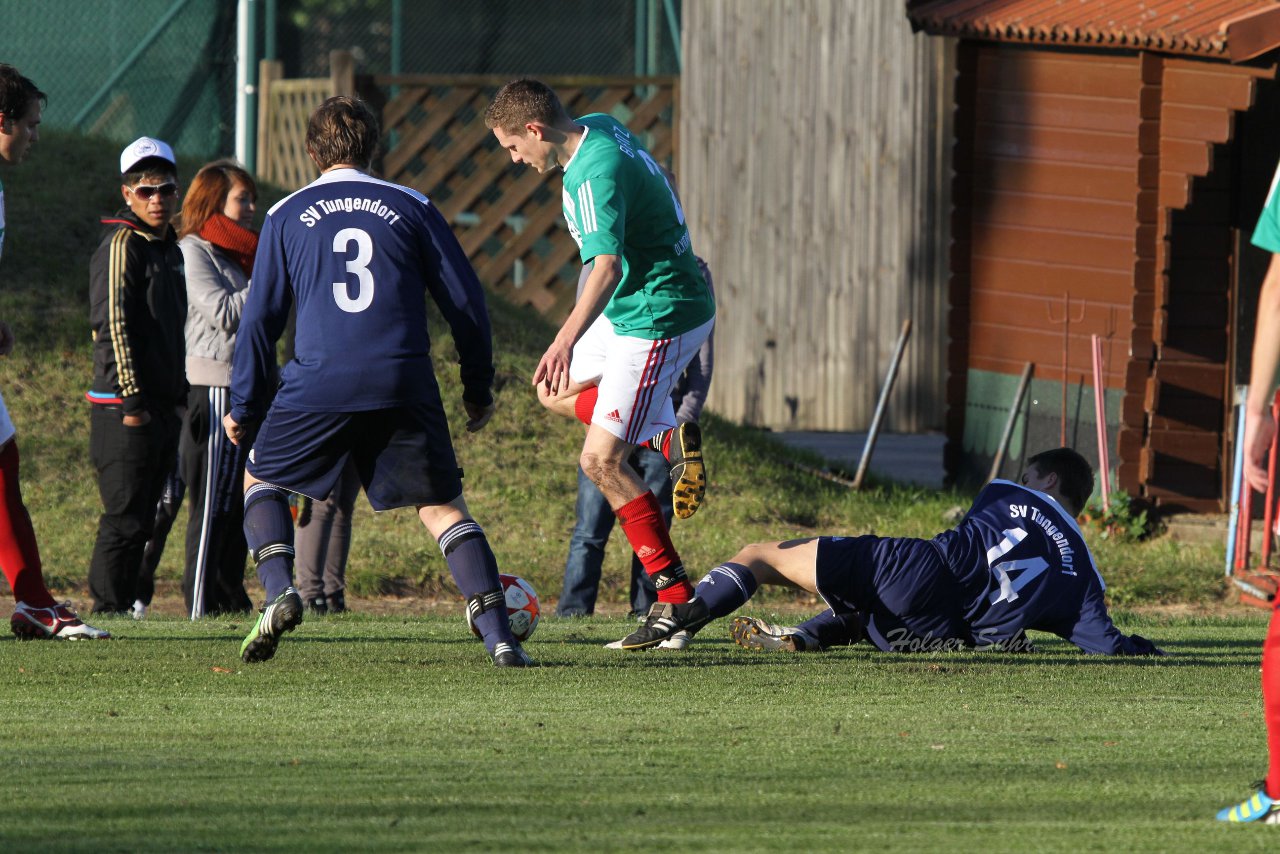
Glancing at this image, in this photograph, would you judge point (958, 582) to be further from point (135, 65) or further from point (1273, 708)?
point (135, 65)

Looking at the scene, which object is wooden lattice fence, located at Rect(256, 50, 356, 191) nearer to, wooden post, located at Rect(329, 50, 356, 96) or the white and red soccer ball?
wooden post, located at Rect(329, 50, 356, 96)

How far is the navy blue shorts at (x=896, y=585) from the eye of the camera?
671 centimetres

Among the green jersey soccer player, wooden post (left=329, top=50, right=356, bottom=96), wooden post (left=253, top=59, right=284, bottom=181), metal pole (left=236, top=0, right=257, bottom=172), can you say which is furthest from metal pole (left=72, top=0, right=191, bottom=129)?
the green jersey soccer player

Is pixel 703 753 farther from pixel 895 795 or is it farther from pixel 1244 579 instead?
pixel 1244 579

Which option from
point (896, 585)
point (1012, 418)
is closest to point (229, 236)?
point (896, 585)

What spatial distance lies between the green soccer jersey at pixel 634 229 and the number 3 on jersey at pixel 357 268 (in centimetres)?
71

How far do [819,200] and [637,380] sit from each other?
9.49 meters

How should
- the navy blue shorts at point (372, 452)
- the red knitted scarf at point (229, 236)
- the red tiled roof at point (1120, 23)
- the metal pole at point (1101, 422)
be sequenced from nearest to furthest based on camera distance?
the navy blue shorts at point (372, 452) < the red knitted scarf at point (229, 236) < the red tiled roof at point (1120, 23) < the metal pole at point (1101, 422)

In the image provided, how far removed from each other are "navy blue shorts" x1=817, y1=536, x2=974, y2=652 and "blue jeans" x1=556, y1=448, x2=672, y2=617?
73.5 inches

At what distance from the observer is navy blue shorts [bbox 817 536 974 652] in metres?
6.71

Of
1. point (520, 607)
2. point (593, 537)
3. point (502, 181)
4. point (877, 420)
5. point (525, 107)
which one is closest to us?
point (525, 107)

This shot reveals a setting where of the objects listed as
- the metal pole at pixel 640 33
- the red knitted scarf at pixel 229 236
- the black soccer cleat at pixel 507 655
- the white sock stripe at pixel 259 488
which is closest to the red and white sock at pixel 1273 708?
the black soccer cleat at pixel 507 655

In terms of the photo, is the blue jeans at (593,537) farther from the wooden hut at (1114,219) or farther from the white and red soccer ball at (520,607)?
the wooden hut at (1114,219)

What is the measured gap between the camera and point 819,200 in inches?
625
